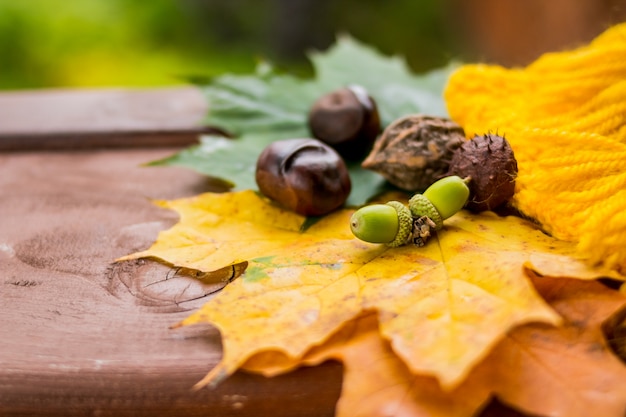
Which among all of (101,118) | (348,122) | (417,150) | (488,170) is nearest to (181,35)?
(101,118)

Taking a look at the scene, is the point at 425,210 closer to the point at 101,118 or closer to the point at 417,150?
the point at 417,150

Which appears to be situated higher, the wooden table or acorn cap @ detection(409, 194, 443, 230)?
acorn cap @ detection(409, 194, 443, 230)

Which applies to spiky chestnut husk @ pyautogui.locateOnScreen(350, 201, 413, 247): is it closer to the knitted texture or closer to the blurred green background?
the knitted texture

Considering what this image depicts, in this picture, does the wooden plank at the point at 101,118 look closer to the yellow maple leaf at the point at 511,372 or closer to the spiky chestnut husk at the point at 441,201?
the spiky chestnut husk at the point at 441,201

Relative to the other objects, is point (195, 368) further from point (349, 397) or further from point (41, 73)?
point (41, 73)

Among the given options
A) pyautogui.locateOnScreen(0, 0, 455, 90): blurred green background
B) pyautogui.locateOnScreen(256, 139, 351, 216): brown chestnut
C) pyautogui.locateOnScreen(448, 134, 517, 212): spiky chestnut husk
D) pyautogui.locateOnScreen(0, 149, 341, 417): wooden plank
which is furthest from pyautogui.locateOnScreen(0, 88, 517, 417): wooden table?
pyautogui.locateOnScreen(0, 0, 455, 90): blurred green background
